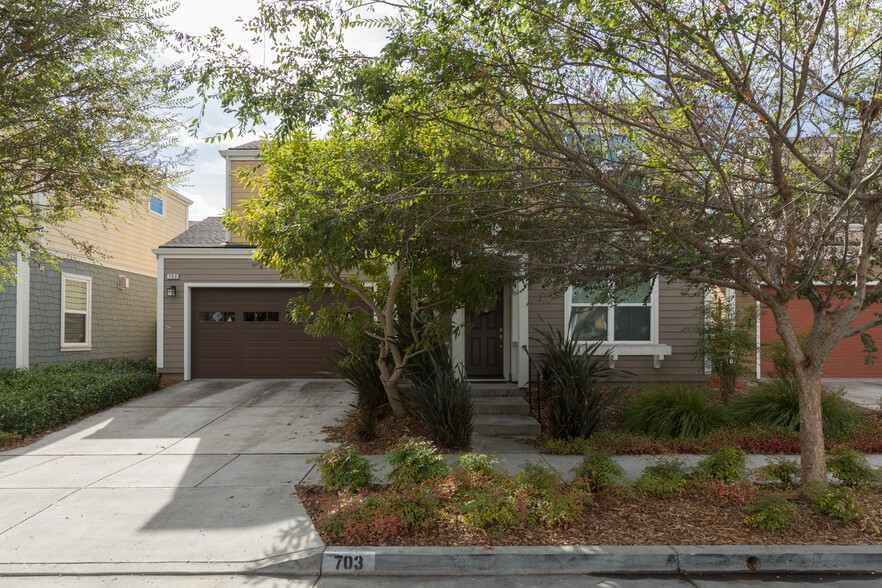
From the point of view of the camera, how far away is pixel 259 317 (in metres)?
13.7

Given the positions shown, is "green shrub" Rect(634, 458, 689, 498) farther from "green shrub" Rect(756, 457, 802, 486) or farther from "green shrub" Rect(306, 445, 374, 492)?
"green shrub" Rect(306, 445, 374, 492)

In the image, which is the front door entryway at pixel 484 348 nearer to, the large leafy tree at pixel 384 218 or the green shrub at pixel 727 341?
the large leafy tree at pixel 384 218

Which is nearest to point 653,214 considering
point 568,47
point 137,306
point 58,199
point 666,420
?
point 568,47

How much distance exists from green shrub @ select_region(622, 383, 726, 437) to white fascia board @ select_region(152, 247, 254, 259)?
9.31m

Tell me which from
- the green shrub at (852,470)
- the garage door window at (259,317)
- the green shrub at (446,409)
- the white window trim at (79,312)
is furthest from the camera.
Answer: the garage door window at (259,317)

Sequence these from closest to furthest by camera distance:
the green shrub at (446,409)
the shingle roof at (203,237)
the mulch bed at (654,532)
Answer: the mulch bed at (654,532) → the green shrub at (446,409) → the shingle roof at (203,237)

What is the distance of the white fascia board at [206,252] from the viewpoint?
13352 mm

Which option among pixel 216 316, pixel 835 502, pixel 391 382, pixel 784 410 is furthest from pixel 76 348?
pixel 835 502

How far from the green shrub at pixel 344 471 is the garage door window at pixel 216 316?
897 centimetres

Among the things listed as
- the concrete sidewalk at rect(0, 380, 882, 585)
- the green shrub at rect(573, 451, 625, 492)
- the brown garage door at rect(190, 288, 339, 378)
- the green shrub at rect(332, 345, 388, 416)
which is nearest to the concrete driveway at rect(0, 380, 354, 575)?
the concrete sidewalk at rect(0, 380, 882, 585)

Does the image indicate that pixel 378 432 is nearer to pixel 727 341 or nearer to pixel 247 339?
pixel 727 341

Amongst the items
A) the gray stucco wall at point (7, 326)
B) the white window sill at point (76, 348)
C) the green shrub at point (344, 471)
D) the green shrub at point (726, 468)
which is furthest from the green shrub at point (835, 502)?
the white window sill at point (76, 348)

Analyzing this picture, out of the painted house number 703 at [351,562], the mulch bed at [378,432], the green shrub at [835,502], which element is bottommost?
the painted house number 703 at [351,562]

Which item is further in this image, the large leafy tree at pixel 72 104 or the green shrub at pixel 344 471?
the large leafy tree at pixel 72 104
